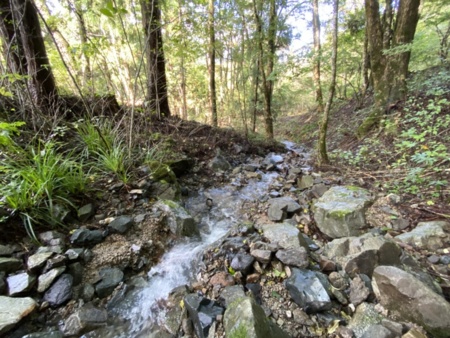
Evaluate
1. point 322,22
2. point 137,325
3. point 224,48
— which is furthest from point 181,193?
point 322,22

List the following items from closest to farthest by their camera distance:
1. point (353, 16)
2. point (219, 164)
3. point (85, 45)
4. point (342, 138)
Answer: point (85, 45) → point (219, 164) → point (342, 138) → point (353, 16)

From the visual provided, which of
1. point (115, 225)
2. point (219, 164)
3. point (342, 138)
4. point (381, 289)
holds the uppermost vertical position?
point (342, 138)

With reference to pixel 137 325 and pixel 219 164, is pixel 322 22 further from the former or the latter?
pixel 137 325

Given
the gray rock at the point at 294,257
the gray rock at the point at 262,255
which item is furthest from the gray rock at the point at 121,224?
the gray rock at the point at 294,257

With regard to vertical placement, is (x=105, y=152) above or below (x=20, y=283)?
above

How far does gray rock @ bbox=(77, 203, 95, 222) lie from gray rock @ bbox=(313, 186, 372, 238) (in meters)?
2.90

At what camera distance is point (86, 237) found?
7.72 ft

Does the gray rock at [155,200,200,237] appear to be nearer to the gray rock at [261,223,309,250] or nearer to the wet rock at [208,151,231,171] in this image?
the gray rock at [261,223,309,250]

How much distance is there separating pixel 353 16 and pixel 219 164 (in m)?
9.06

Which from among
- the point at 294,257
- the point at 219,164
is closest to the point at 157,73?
the point at 219,164

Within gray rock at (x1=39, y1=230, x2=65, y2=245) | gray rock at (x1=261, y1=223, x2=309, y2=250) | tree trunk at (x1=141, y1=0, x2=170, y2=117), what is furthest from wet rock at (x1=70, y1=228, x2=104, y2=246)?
tree trunk at (x1=141, y1=0, x2=170, y2=117)

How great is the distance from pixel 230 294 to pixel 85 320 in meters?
1.22

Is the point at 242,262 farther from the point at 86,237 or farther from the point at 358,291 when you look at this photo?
the point at 86,237

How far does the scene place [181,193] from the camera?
3.93m
